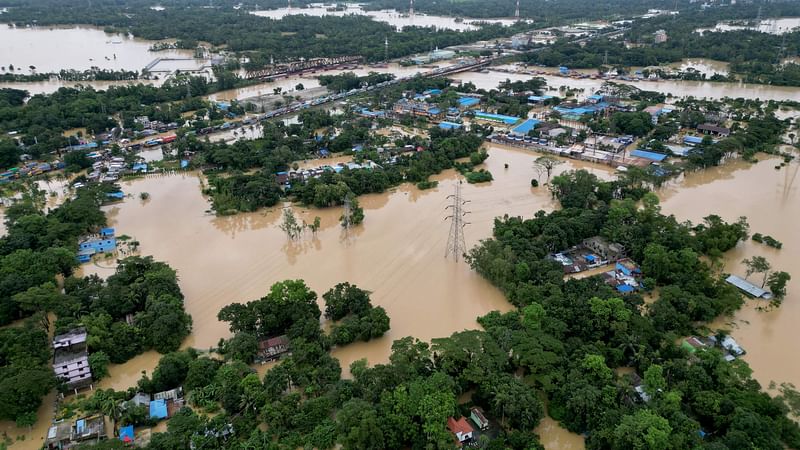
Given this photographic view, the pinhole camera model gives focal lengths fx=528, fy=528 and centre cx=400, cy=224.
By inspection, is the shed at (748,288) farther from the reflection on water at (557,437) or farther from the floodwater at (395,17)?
the floodwater at (395,17)

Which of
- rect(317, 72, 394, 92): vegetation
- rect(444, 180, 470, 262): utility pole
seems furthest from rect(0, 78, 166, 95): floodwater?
rect(444, 180, 470, 262): utility pole

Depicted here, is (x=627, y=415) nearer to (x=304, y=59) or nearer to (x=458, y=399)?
(x=458, y=399)

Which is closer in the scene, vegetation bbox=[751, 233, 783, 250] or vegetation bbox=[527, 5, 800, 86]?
vegetation bbox=[751, 233, 783, 250]

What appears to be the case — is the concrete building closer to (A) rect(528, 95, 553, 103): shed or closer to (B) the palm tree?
(B) the palm tree

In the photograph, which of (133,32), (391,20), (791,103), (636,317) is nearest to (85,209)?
(636,317)

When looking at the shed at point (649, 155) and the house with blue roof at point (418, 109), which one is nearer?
the shed at point (649, 155)

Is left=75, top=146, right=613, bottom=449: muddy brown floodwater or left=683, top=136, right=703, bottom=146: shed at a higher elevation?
left=683, top=136, right=703, bottom=146: shed

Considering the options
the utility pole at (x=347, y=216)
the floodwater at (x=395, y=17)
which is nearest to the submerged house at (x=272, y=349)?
the utility pole at (x=347, y=216)
